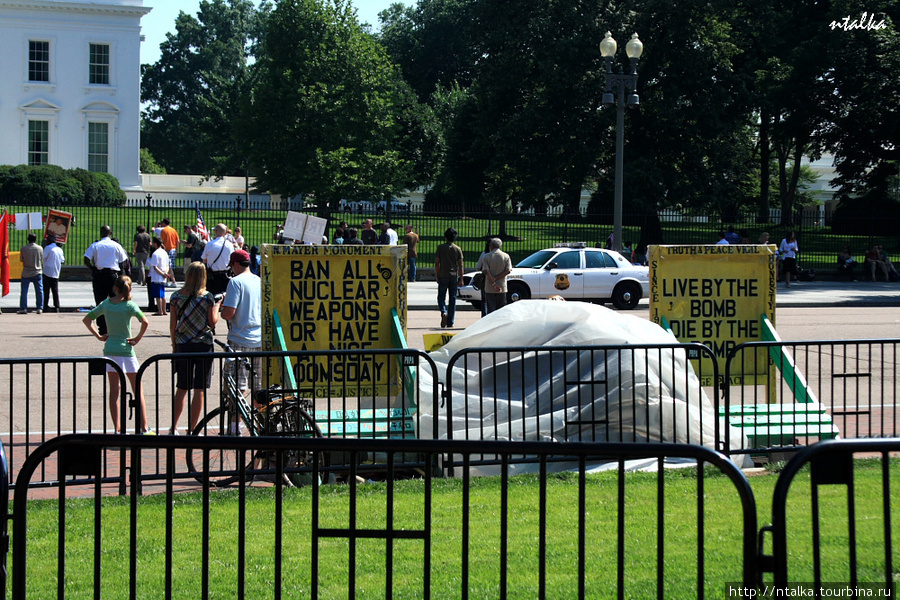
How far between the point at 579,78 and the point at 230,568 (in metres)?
37.8

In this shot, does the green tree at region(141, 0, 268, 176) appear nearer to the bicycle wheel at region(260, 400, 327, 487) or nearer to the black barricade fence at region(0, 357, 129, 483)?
the black barricade fence at region(0, 357, 129, 483)

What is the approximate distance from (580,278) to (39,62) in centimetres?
3912

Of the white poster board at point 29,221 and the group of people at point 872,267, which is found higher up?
the white poster board at point 29,221

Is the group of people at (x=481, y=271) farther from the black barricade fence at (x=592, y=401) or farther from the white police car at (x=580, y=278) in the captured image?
the black barricade fence at (x=592, y=401)

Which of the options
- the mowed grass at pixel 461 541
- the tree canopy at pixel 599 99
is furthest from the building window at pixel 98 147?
the mowed grass at pixel 461 541

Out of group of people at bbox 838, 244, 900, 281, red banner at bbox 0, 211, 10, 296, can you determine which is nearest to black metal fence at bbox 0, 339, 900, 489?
red banner at bbox 0, 211, 10, 296

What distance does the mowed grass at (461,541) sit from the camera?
496 cm

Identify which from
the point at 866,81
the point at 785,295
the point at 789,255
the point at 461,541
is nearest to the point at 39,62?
the point at 789,255

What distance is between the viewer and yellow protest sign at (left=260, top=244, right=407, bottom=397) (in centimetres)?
960

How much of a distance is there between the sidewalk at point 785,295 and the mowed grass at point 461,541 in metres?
16.5

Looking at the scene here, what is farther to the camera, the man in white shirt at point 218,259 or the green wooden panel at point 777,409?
the man in white shirt at point 218,259

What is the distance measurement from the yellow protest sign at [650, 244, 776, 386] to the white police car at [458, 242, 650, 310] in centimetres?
1256

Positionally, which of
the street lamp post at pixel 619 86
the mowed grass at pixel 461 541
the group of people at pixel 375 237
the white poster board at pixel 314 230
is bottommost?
the mowed grass at pixel 461 541

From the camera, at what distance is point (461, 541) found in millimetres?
5398
